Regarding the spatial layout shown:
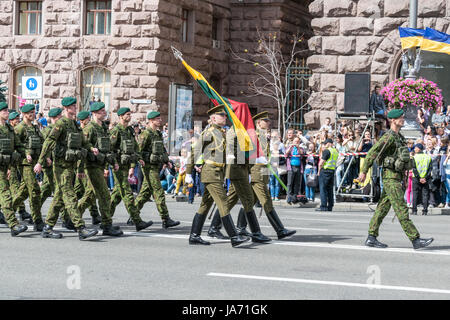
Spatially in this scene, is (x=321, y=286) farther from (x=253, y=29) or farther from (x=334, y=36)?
(x=253, y=29)

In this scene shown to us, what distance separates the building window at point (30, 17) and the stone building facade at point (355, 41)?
33.8 feet

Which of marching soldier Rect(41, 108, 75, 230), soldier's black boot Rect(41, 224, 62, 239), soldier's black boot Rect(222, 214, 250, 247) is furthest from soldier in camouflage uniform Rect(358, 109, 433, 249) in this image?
marching soldier Rect(41, 108, 75, 230)

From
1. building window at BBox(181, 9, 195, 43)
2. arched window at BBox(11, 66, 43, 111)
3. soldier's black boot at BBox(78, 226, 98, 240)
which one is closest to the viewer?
soldier's black boot at BBox(78, 226, 98, 240)

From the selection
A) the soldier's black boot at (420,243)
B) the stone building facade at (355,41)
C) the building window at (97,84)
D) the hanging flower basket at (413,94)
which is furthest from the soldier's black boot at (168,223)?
the building window at (97,84)

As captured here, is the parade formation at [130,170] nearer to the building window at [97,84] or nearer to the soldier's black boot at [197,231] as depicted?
the soldier's black boot at [197,231]

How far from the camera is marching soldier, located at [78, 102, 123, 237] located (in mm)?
13969

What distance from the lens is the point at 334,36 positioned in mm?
28297

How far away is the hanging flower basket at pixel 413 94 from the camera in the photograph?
23422 mm

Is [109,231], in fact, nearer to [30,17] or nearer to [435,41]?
[435,41]

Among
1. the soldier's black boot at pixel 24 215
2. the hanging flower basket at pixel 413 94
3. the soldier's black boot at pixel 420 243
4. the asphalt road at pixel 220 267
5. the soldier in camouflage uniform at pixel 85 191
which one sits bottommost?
the soldier's black boot at pixel 24 215

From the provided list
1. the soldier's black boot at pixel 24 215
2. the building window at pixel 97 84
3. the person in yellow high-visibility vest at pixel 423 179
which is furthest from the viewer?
the building window at pixel 97 84

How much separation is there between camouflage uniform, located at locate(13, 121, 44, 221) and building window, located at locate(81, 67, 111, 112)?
51.7 ft

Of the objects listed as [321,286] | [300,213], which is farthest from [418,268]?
[300,213]

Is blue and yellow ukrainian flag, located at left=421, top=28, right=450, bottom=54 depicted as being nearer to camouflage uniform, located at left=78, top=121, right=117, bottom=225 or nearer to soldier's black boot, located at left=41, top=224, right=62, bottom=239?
camouflage uniform, located at left=78, top=121, right=117, bottom=225
